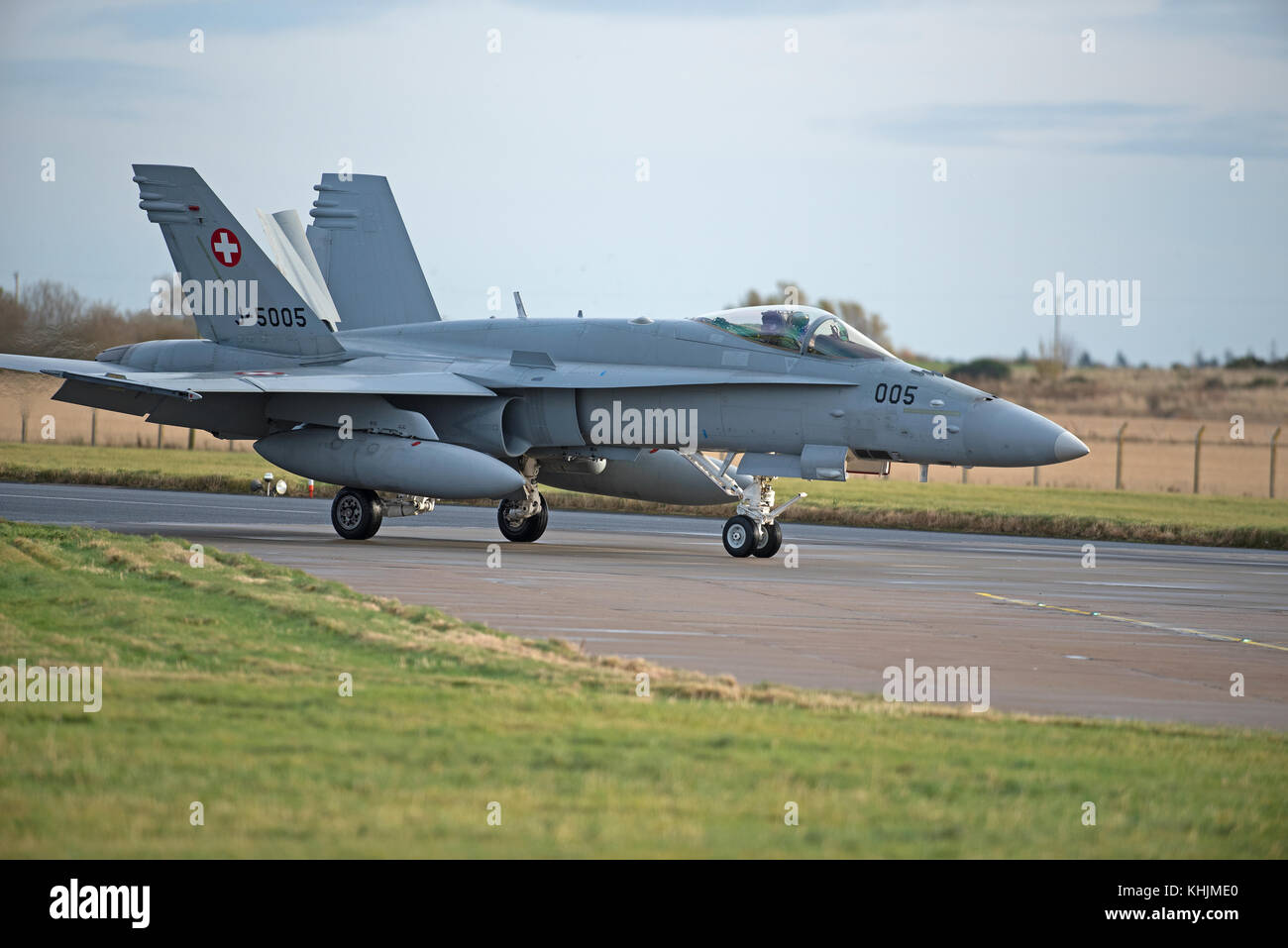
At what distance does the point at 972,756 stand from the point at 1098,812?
1.06 meters

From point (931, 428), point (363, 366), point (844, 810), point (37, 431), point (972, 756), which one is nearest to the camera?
point (844, 810)

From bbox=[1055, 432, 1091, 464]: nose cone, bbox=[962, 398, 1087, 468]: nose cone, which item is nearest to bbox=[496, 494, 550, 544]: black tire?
bbox=[962, 398, 1087, 468]: nose cone

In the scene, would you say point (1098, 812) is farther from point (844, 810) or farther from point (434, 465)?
point (434, 465)

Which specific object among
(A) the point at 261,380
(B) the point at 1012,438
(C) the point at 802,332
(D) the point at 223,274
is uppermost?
(D) the point at 223,274

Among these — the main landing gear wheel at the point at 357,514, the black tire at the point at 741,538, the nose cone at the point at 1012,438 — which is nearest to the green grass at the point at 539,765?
the nose cone at the point at 1012,438

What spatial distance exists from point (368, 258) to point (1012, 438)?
40.3 feet

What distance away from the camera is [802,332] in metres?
20.0

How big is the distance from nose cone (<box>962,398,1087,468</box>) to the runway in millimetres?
1490

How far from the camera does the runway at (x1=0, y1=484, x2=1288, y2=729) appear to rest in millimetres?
10695

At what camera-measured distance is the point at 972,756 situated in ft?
24.6

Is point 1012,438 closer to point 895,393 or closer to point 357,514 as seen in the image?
point 895,393

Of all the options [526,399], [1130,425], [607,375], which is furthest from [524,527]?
[1130,425]

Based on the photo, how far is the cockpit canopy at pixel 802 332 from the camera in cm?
1977
